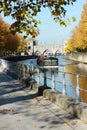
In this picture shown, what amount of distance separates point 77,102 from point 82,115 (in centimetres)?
154


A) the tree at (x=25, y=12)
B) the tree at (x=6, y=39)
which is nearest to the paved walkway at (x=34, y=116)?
the tree at (x=25, y=12)

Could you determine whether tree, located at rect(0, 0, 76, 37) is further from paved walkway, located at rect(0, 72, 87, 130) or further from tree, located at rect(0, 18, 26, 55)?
tree, located at rect(0, 18, 26, 55)

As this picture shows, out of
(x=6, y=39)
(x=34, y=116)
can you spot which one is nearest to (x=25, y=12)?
(x=34, y=116)

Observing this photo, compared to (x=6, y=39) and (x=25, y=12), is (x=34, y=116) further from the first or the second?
(x=6, y=39)

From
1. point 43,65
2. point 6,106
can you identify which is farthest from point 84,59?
point 6,106

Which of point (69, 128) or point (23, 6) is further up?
point (23, 6)

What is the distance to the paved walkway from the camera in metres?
12.6

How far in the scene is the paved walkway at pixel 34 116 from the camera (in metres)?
12.6

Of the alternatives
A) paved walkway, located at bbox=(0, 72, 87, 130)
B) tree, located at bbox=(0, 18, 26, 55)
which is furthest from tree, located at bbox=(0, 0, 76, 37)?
tree, located at bbox=(0, 18, 26, 55)

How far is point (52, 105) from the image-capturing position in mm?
16984

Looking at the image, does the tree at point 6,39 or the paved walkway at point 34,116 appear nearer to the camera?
the paved walkway at point 34,116

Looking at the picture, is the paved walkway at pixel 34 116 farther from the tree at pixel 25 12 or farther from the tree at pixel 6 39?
the tree at pixel 6 39

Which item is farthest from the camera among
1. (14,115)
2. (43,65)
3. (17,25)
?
(43,65)

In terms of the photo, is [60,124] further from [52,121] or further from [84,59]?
[84,59]
